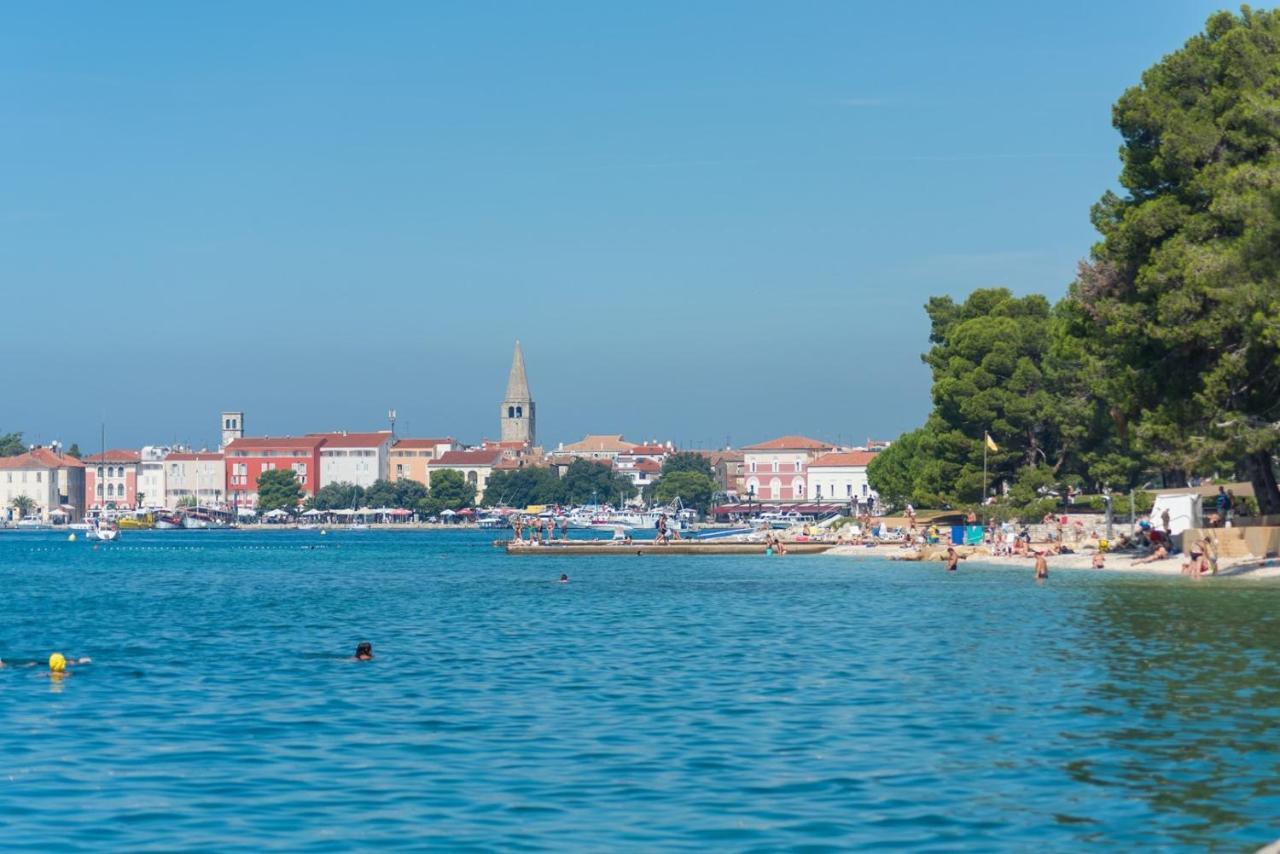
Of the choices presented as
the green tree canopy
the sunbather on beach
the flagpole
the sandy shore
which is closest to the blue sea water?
the sandy shore

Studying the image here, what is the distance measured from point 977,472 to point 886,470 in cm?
5046

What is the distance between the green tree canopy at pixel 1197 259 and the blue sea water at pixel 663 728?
21.0 feet

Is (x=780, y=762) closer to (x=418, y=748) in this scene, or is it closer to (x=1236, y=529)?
(x=418, y=748)

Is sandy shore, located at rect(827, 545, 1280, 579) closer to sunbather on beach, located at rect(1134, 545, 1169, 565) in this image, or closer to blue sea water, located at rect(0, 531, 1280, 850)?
sunbather on beach, located at rect(1134, 545, 1169, 565)

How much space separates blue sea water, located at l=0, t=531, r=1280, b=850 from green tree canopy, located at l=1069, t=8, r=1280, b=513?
6.39 meters

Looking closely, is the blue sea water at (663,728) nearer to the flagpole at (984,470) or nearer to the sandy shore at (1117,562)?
the sandy shore at (1117,562)

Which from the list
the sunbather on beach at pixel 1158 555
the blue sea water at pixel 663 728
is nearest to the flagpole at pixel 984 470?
the sunbather on beach at pixel 1158 555

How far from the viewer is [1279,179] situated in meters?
40.0

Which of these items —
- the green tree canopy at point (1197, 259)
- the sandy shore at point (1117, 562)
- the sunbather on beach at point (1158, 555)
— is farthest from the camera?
the sunbather on beach at point (1158, 555)

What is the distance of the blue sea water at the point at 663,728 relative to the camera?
14789mm

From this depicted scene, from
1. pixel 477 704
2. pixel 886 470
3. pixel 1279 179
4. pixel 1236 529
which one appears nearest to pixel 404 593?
pixel 1236 529

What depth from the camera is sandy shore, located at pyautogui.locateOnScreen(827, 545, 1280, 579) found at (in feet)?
A: 152

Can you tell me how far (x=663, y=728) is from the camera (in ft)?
67.4

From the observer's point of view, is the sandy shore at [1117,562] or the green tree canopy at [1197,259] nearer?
the green tree canopy at [1197,259]
